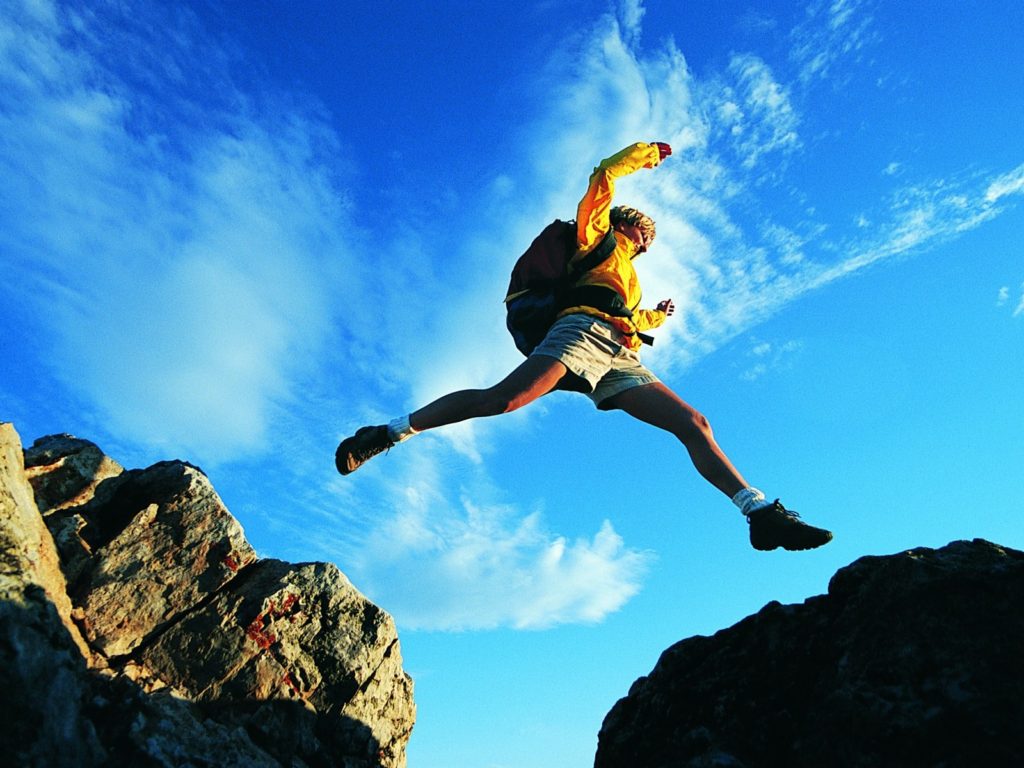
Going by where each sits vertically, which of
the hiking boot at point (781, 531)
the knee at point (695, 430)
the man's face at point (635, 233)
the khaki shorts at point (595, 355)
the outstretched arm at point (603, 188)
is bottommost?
the hiking boot at point (781, 531)

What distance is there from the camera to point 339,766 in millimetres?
5645

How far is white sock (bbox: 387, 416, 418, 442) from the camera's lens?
22.0 feet

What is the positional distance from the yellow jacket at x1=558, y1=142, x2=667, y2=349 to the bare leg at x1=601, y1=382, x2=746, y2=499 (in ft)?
2.00

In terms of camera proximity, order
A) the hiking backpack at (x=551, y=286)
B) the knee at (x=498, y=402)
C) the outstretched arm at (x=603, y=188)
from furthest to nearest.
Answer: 1. the hiking backpack at (x=551, y=286)
2. the outstretched arm at (x=603, y=188)
3. the knee at (x=498, y=402)

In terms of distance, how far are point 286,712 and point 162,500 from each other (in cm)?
234

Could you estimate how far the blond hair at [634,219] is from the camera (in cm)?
823

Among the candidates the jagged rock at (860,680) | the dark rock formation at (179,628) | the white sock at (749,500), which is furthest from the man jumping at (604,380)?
the jagged rock at (860,680)

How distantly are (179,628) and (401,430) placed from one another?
2.52 meters

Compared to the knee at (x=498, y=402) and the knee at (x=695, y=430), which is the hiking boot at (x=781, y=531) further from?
the knee at (x=498, y=402)

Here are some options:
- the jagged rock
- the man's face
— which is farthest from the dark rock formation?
the man's face

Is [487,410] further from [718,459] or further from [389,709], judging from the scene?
[389,709]

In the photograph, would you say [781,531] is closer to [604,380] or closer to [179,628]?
[604,380]

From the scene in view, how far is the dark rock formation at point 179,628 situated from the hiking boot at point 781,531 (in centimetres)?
356

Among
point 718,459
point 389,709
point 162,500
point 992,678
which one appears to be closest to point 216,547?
point 162,500
